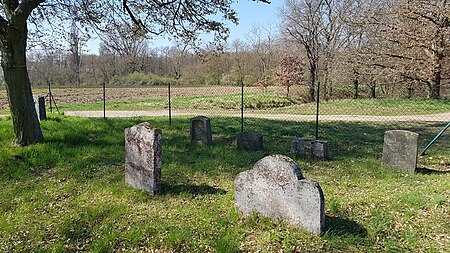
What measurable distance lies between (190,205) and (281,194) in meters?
1.44

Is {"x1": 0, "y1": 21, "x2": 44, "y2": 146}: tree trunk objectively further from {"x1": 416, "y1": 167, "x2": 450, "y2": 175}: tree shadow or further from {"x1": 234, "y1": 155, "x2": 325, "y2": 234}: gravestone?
{"x1": 416, "y1": 167, "x2": 450, "y2": 175}: tree shadow

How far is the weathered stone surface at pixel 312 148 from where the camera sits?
7.23 metres

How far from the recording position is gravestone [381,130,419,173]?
20.3 ft

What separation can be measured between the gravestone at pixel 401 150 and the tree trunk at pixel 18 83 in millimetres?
7812

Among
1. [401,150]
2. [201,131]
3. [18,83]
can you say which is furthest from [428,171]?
[18,83]

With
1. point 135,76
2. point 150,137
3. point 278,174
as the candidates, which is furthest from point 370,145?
point 135,76

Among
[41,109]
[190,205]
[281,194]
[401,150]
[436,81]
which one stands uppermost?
[436,81]

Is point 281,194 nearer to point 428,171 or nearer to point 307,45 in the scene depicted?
point 428,171

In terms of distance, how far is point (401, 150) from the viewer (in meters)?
6.36

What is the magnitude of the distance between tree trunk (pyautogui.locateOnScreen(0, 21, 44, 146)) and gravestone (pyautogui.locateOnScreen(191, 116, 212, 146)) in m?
3.76

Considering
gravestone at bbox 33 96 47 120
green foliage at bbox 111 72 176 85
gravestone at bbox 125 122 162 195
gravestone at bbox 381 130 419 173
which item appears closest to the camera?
Answer: gravestone at bbox 125 122 162 195

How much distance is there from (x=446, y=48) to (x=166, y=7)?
17.8m

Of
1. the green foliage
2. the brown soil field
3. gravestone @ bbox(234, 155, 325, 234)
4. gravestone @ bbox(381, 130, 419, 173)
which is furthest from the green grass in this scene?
the green foliage

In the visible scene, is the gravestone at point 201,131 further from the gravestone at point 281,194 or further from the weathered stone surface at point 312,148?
the gravestone at point 281,194
